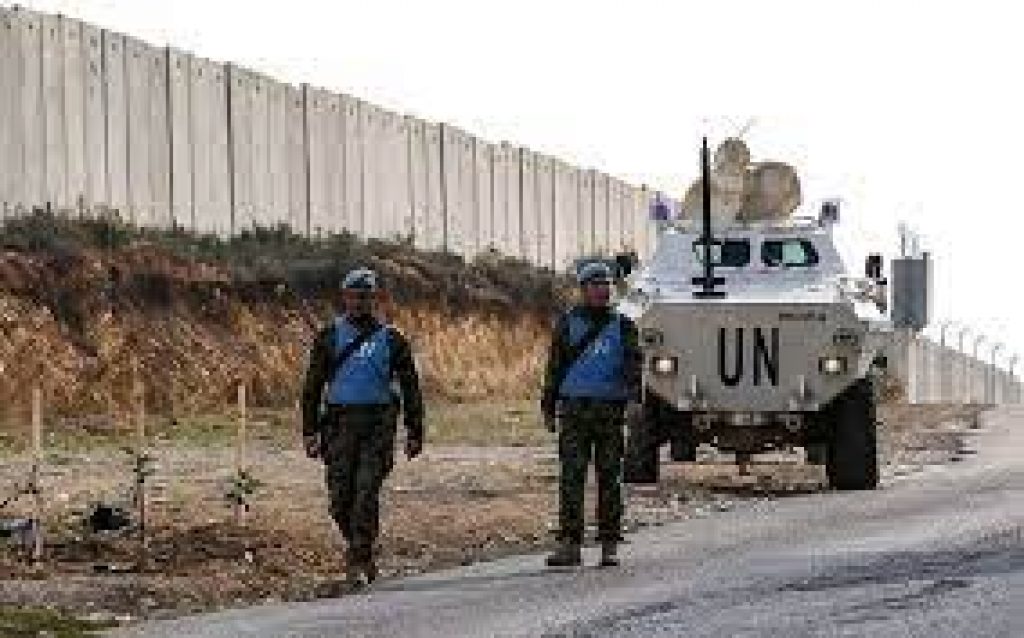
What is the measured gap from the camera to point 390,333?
16.1 metres

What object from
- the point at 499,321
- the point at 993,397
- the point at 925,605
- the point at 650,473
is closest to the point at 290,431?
the point at 650,473

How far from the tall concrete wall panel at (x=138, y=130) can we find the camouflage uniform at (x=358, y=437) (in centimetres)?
2204

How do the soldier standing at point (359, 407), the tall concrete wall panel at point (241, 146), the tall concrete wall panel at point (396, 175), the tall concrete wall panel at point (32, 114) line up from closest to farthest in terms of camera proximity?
the soldier standing at point (359, 407)
the tall concrete wall panel at point (32, 114)
the tall concrete wall panel at point (241, 146)
the tall concrete wall panel at point (396, 175)

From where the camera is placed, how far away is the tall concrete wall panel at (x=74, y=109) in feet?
118

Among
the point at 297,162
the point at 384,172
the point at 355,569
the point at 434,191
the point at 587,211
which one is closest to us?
the point at 355,569

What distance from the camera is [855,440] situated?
23.5 metres

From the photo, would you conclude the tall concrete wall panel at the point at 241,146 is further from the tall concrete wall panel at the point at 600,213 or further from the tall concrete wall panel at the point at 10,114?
the tall concrete wall panel at the point at 600,213

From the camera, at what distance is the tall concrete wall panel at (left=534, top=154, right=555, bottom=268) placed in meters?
57.5

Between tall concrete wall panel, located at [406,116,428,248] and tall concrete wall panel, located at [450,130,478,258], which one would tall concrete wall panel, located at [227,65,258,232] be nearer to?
tall concrete wall panel, located at [406,116,428,248]

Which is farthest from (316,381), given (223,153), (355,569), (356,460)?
(223,153)

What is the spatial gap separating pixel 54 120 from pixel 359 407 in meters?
20.7

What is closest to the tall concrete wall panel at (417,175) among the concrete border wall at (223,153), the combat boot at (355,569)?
the concrete border wall at (223,153)

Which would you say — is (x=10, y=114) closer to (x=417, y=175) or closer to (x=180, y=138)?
(x=180, y=138)

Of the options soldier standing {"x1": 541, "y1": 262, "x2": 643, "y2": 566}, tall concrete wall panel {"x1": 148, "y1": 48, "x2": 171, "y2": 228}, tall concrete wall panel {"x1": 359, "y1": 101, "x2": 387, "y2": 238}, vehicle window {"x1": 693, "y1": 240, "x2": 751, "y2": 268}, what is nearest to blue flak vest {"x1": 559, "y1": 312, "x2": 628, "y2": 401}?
soldier standing {"x1": 541, "y1": 262, "x2": 643, "y2": 566}
